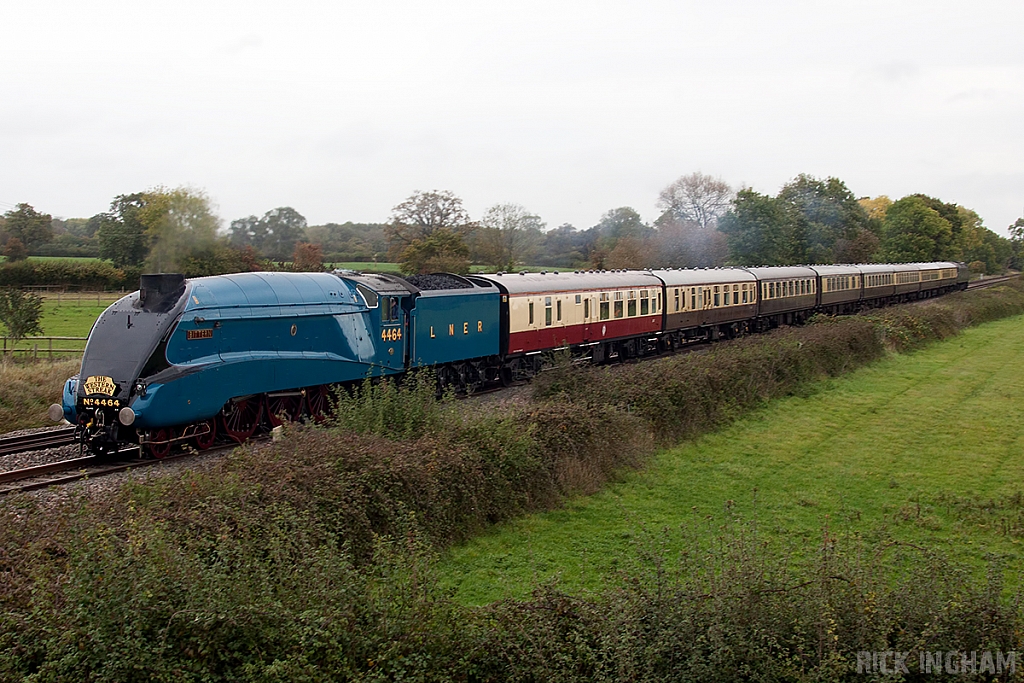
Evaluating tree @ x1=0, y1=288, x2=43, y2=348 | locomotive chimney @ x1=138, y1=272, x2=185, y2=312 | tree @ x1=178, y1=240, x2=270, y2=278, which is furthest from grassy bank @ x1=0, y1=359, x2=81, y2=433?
locomotive chimney @ x1=138, y1=272, x2=185, y2=312

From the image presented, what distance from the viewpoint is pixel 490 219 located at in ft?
168

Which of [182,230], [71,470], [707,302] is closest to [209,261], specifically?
[182,230]

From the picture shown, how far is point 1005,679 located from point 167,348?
12.2 meters

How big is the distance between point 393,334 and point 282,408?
3494 mm

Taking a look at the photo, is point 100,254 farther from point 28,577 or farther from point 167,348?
point 28,577

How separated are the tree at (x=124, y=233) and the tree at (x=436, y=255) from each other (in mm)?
12890

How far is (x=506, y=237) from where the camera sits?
50.6m

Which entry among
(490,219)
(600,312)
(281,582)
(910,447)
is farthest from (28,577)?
(490,219)

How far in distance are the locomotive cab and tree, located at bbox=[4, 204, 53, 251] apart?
29104mm

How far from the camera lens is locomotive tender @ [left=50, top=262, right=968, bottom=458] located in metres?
13.7

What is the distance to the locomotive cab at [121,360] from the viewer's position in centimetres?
1345

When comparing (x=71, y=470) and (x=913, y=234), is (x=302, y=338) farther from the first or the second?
(x=913, y=234)

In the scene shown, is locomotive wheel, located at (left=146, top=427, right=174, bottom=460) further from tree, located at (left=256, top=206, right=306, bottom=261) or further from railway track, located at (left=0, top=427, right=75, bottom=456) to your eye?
tree, located at (left=256, top=206, right=306, bottom=261)

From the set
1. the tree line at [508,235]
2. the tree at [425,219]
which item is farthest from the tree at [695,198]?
the tree at [425,219]
